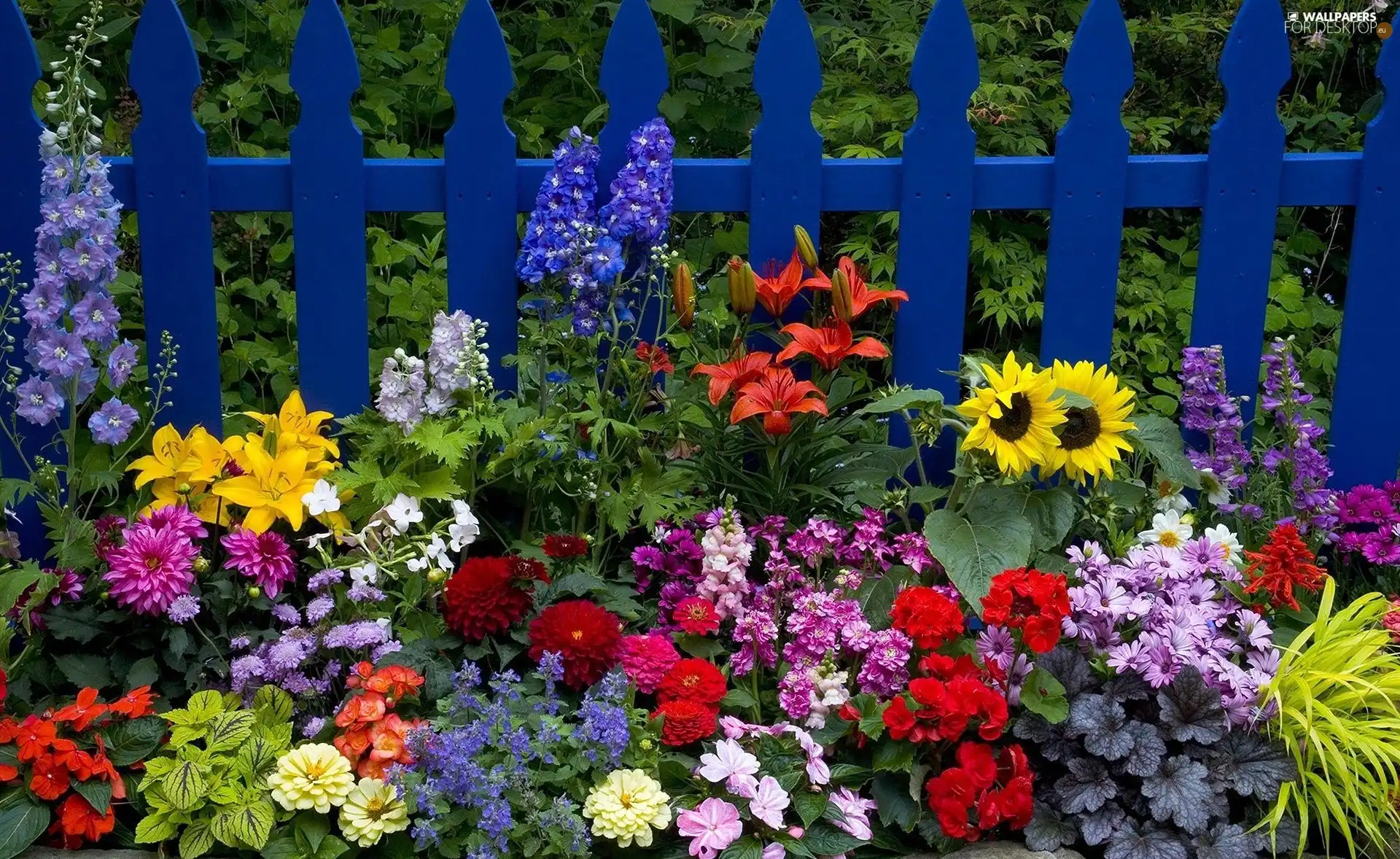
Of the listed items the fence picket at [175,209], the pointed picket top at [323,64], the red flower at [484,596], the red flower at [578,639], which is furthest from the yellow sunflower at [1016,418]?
the fence picket at [175,209]

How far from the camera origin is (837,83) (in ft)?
14.5

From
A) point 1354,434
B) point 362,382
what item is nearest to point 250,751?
point 362,382

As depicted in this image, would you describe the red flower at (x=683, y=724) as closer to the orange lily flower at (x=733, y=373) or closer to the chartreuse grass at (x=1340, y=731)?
the orange lily flower at (x=733, y=373)

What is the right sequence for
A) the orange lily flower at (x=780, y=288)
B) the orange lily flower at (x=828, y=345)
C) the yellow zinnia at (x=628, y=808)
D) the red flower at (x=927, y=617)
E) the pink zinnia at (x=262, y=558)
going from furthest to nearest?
the orange lily flower at (x=780, y=288)
the orange lily flower at (x=828, y=345)
the pink zinnia at (x=262, y=558)
the red flower at (x=927, y=617)
the yellow zinnia at (x=628, y=808)

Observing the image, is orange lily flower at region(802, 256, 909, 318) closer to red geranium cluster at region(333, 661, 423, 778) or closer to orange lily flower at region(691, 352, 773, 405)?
orange lily flower at region(691, 352, 773, 405)

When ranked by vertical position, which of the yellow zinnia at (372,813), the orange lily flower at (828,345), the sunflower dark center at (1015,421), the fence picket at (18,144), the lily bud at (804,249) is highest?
the fence picket at (18,144)

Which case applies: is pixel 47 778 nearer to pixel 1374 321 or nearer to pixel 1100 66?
pixel 1100 66

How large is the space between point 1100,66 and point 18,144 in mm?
2540

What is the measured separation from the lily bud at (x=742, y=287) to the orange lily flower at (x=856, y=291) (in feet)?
0.40

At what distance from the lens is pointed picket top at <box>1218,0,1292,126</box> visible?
3211mm

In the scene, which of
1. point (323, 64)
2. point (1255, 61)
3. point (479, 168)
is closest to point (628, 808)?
point (479, 168)

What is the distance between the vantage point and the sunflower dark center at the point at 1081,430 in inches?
114

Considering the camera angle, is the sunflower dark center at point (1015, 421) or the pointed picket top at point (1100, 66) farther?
the pointed picket top at point (1100, 66)

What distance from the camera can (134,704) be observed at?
2.43 metres
